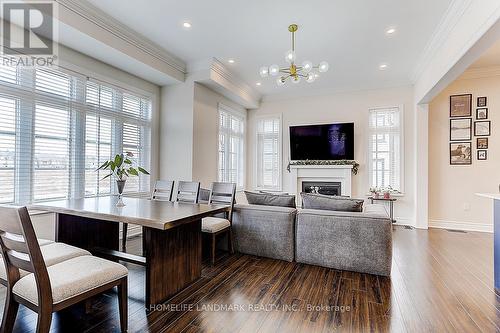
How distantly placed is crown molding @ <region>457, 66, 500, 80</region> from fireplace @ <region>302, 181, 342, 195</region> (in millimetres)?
3340

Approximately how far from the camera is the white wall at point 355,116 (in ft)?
18.2

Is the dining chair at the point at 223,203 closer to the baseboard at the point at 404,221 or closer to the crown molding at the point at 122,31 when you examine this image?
the crown molding at the point at 122,31

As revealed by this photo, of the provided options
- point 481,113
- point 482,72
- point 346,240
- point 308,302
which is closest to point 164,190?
point 308,302

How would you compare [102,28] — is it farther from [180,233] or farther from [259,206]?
[259,206]

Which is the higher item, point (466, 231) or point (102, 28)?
point (102, 28)

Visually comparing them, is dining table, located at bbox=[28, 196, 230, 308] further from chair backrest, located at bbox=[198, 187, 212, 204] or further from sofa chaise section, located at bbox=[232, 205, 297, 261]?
chair backrest, located at bbox=[198, 187, 212, 204]

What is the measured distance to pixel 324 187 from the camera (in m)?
6.15

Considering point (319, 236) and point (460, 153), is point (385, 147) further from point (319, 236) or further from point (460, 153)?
point (319, 236)

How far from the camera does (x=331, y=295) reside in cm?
239

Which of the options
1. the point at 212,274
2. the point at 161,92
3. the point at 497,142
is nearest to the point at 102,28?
the point at 161,92

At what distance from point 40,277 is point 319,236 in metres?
2.64

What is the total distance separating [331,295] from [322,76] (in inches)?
176

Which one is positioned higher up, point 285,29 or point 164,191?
point 285,29

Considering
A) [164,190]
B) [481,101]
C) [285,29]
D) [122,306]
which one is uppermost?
[285,29]
